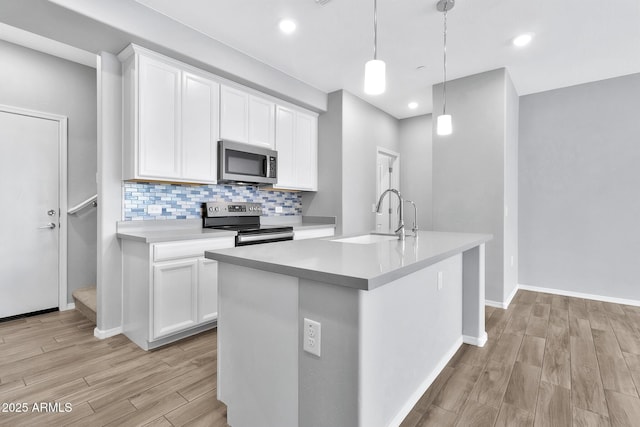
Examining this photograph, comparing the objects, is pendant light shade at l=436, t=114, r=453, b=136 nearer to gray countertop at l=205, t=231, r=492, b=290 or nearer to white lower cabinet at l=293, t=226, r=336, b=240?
gray countertop at l=205, t=231, r=492, b=290

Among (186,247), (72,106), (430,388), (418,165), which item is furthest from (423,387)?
(72,106)

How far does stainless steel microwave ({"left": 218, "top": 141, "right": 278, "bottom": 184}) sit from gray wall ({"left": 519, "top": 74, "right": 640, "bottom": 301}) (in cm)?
333

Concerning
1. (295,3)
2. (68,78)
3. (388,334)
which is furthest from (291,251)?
(68,78)

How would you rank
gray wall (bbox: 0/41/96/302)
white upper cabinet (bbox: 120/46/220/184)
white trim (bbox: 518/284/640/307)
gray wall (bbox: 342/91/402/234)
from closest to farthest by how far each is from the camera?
white upper cabinet (bbox: 120/46/220/184), gray wall (bbox: 0/41/96/302), white trim (bbox: 518/284/640/307), gray wall (bbox: 342/91/402/234)

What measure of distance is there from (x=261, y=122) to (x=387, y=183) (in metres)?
2.54

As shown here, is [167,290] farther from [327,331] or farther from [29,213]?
[29,213]

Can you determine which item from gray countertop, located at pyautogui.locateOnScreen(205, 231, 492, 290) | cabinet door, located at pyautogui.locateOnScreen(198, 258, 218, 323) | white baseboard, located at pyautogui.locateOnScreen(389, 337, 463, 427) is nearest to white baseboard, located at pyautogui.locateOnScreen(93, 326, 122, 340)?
cabinet door, located at pyautogui.locateOnScreen(198, 258, 218, 323)

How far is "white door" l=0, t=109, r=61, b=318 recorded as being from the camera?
3.07 meters

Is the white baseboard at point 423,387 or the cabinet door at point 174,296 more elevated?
the cabinet door at point 174,296

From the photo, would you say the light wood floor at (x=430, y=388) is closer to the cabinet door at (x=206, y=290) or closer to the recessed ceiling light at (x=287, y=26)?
the cabinet door at (x=206, y=290)

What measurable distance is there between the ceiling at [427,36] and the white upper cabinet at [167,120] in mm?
449

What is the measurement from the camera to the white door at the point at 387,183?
5.17m

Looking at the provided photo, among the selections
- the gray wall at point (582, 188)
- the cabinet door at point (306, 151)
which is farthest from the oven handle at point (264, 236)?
the gray wall at point (582, 188)

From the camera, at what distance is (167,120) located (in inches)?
111
